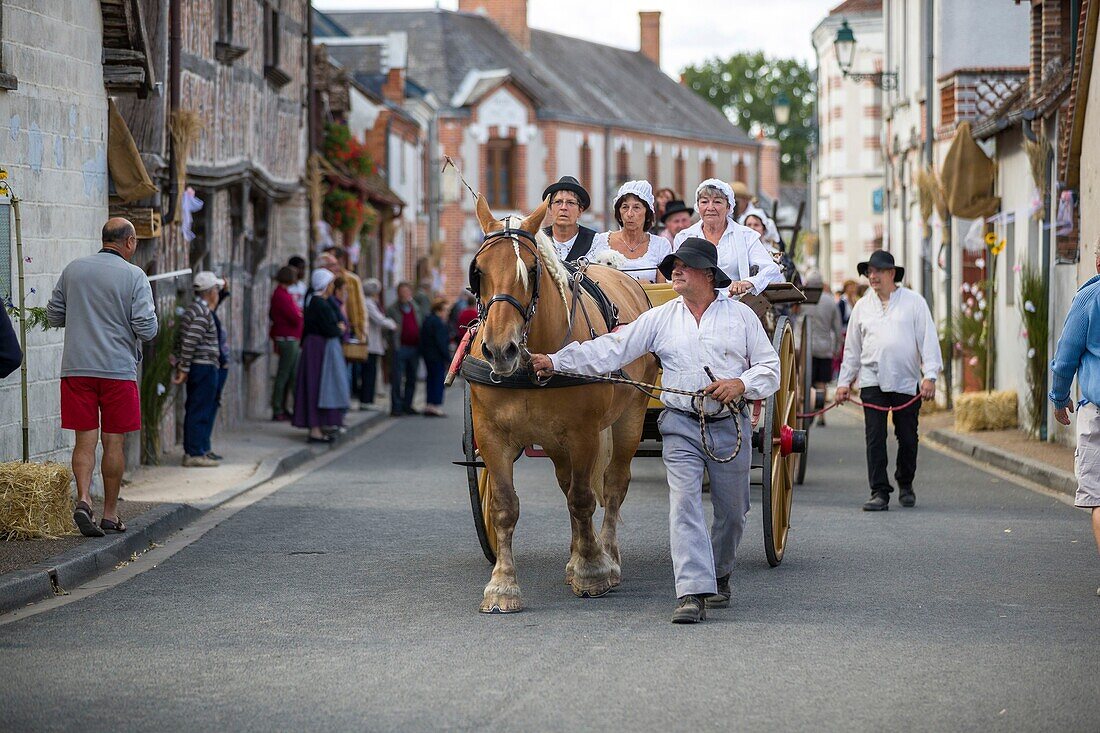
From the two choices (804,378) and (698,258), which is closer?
(698,258)

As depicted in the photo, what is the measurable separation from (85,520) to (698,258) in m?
4.59

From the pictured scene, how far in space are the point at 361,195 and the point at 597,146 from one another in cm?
3799

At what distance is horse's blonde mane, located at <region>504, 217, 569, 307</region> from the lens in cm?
775

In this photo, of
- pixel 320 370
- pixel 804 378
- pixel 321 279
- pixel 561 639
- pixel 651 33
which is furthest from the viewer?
pixel 651 33

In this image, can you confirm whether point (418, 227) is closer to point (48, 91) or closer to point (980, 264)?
point (980, 264)

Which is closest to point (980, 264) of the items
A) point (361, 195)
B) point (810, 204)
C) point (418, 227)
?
point (361, 195)

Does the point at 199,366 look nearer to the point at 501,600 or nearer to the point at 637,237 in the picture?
the point at 637,237

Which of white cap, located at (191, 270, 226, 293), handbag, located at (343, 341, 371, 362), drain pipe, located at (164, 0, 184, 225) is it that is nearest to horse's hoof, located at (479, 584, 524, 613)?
white cap, located at (191, 270, 226, 293)

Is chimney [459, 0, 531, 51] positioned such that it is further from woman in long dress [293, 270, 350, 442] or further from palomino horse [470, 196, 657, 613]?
palomino horse [470, 196, 657, 613]

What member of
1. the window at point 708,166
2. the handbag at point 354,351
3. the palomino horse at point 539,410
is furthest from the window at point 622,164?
Answer: the palomino horse at point 539,410

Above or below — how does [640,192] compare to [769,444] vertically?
above

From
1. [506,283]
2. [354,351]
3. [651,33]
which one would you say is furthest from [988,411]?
[651,33]

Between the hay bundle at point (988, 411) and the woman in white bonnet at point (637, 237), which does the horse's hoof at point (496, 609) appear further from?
the hay bundle at point (988, 411)

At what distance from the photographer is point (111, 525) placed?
35.2 ft
